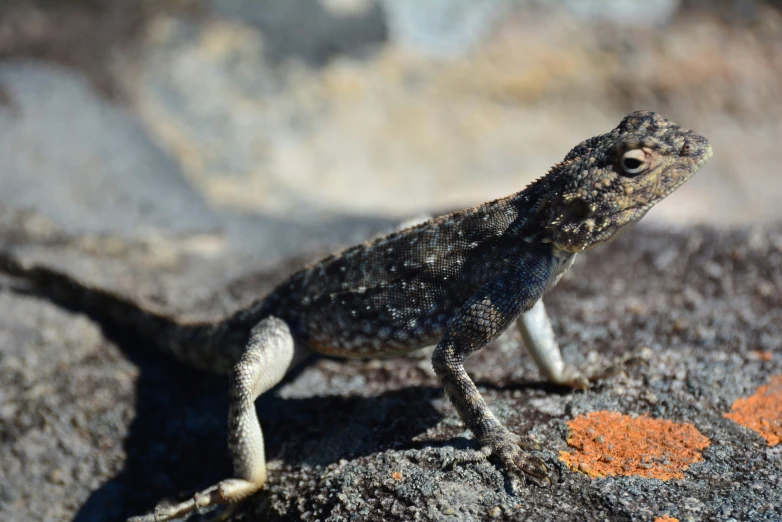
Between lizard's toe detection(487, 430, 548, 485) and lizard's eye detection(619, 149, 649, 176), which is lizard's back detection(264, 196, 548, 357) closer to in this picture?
lizard's eye detection(619, 149, 649, 176)

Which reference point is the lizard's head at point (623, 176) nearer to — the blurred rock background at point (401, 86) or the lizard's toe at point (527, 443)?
the lizard's toe at point (527, 443)

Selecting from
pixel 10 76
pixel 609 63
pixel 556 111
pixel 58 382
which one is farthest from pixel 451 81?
pixel 58 382

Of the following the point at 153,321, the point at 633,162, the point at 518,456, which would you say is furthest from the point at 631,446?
the point at 153,321

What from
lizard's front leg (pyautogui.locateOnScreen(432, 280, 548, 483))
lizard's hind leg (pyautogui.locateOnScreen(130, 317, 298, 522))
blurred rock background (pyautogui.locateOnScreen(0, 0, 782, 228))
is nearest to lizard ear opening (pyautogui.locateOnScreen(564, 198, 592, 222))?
lizard's front leg (pyautogui.locateOnScreen(432, 280, 548, 483))

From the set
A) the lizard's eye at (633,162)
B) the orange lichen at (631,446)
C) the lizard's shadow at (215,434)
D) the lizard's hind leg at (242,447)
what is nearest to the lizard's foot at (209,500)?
the lizard's hind leg at (242,447)

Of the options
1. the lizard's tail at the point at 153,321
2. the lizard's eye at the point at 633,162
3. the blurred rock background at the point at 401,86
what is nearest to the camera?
the lizard's eye at the point at 633,162

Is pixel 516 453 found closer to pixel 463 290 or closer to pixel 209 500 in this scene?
pixel 463 290
